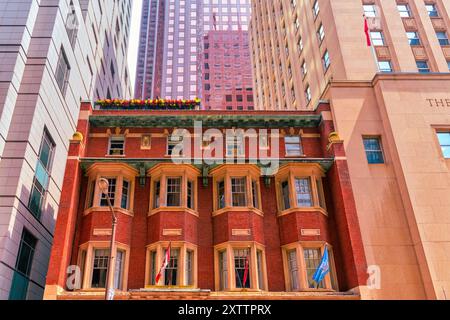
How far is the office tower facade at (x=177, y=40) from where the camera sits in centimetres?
13062

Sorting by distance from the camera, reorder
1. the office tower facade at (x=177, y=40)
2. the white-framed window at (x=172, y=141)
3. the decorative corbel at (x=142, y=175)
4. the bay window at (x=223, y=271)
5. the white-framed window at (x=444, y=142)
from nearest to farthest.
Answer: the bay window at (x=223, y=271), the decorative corbel at (x=142, y=175), the white-framed window at (x=444, y=142), the white-framed window at (x=172, y=141), the office tower facade at (x=177, y=40)

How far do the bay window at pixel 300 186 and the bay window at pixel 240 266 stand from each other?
123 inches

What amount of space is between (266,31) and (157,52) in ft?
283

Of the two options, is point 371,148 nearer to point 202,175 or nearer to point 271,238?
point 271,238

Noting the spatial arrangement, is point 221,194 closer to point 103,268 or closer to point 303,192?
point 303,192

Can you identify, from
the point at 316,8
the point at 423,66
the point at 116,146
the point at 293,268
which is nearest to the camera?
the point at 293,268

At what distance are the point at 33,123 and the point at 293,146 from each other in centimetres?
A: 1644

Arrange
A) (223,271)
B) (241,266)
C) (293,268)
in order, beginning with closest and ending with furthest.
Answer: (241,266), (223,271), (293,268)

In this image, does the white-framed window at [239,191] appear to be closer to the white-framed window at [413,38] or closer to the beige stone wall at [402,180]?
the beige stone wall at [402,180]

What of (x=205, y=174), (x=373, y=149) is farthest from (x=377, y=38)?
(x=205, y=174)

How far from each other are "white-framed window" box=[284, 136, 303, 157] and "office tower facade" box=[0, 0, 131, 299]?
16.0 m

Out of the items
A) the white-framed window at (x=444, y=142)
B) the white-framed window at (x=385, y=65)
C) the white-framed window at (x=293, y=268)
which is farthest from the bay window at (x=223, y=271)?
the white-framed window at (x=385, y=65)

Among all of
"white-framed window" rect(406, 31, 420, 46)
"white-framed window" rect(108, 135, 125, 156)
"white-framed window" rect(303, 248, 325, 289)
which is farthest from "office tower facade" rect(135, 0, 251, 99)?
"white-framed window" rect(303, 248, 325, 289)

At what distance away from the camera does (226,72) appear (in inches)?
4865
